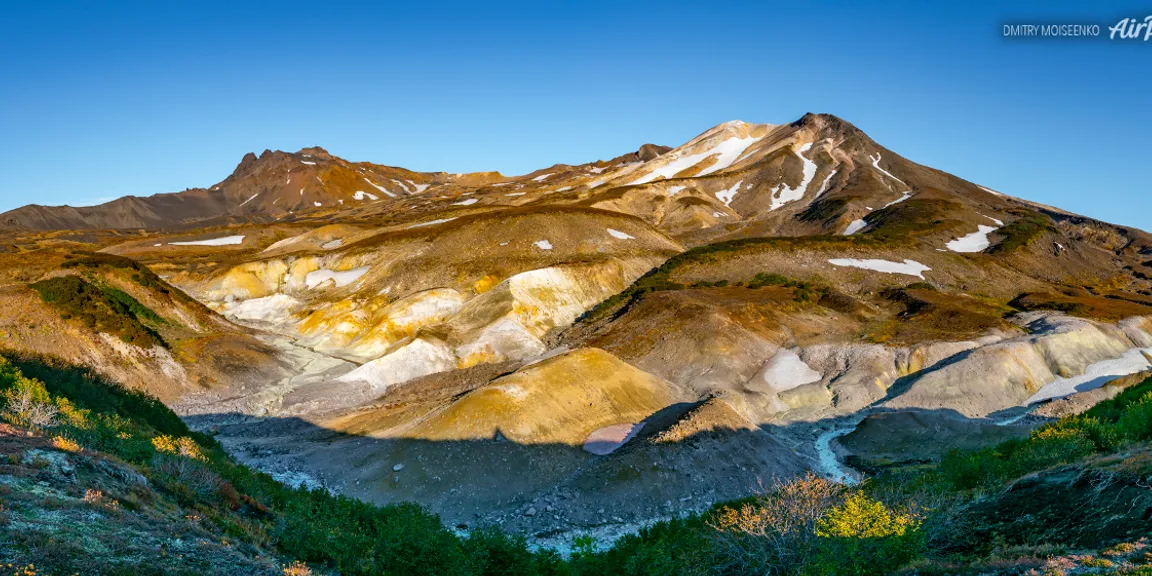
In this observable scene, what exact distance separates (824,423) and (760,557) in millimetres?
33193

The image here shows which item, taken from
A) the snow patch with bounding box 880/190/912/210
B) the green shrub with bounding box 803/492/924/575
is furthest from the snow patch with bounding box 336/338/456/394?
the snow patch with bounding box 880/190/912/210

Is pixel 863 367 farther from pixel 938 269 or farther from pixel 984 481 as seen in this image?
pixel 938 269

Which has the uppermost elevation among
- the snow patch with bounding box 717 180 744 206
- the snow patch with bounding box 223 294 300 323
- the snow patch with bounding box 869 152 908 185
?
the snow patch with bounding box 869 152 908 185

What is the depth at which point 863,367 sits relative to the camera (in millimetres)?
50875

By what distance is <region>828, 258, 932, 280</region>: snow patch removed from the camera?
80938 mm

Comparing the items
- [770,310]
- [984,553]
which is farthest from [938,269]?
[984,553]

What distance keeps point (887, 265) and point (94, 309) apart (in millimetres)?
83638

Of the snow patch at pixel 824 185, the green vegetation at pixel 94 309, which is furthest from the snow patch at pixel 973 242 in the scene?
the green vegetation at pixel 94 309

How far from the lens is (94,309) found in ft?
163

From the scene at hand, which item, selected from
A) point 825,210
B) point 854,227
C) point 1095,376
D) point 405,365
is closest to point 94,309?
point 405,365

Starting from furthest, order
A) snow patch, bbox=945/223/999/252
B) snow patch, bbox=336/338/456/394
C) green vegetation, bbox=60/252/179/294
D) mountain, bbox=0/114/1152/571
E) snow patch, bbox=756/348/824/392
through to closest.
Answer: snow patch, bbox=945/223/999/252, green vegetation, bbox=60/252/179/294, snow patch, bbox=336/338/456/394, snow patch, bbox=756/348/824/392, mountain, bbox=0/114/1152/571

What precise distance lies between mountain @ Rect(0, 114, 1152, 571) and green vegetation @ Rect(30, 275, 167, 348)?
0.23m

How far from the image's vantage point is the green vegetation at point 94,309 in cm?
4791

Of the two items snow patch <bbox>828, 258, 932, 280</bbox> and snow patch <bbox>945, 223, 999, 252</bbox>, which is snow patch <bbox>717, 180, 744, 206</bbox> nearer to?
snow patch <bbox>945, 223, 999, 252</bbox>
